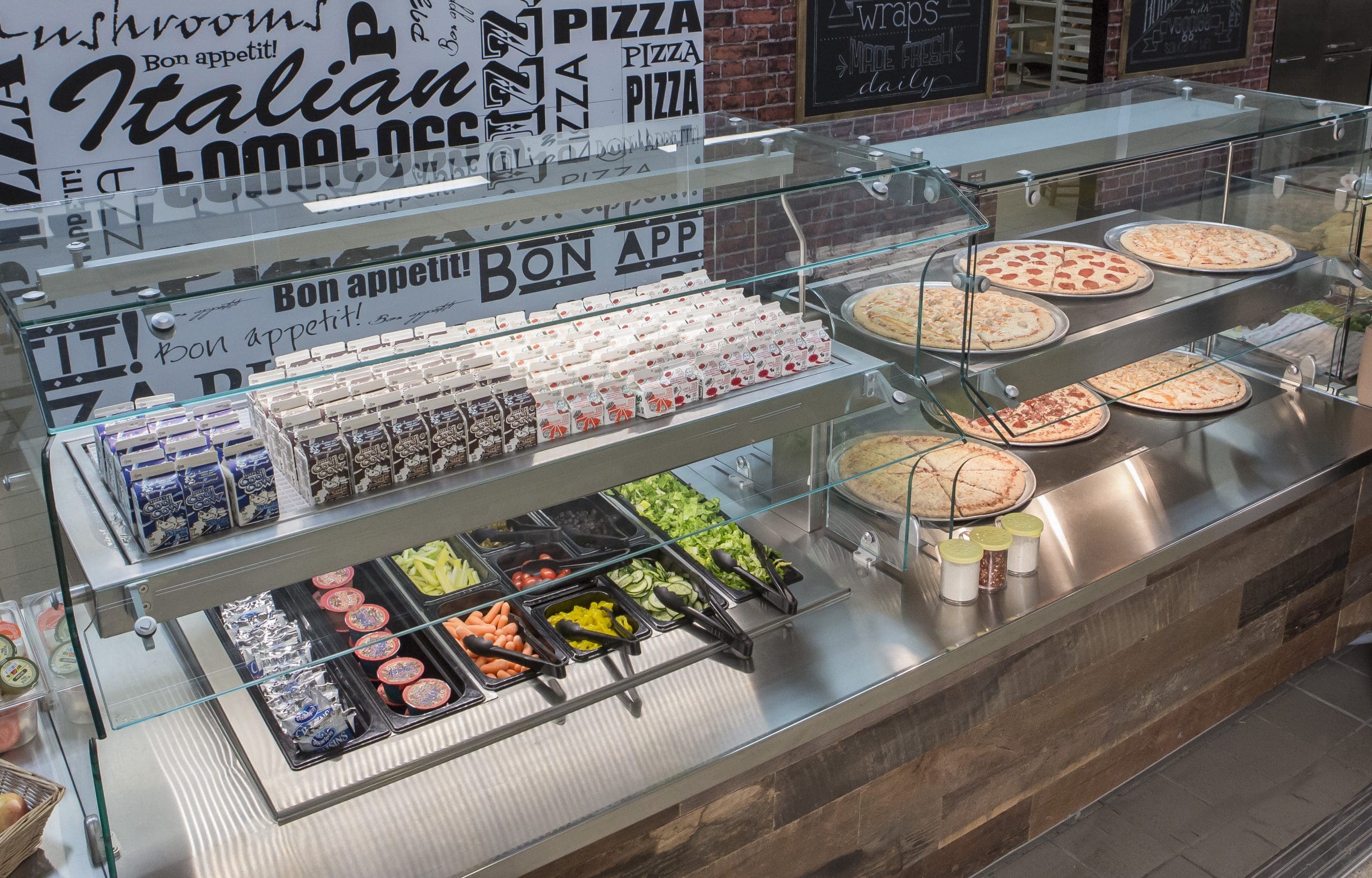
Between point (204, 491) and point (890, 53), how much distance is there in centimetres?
505

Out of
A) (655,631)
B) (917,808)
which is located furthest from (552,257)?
(917,808)

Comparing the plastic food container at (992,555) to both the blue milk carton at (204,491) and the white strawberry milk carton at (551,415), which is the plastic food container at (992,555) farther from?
the blue milk carton at (204,491)

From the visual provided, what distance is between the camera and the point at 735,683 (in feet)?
8.65

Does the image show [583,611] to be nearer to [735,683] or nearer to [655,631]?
[655,631]

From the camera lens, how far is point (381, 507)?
2.02 meters

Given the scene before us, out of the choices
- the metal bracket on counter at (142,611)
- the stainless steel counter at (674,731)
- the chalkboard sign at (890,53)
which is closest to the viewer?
the metal bracket on counter at (142,611)

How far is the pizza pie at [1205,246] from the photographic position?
10.6ft

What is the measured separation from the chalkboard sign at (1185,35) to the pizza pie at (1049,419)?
447 centimetres

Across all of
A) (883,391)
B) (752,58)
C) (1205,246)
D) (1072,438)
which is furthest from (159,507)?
(752,58)

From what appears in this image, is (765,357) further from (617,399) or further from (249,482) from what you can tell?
(249,482)

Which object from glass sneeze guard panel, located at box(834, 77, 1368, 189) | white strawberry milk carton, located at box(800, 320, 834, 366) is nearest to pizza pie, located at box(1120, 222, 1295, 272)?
glass sneeze guard panel, located at box(834, 77, 1368, 189)

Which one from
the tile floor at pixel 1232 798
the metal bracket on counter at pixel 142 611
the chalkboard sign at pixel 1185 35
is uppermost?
the chalkboard sign at pixel 1185 35

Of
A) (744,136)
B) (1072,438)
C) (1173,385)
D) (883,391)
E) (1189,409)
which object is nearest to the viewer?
(883,391)

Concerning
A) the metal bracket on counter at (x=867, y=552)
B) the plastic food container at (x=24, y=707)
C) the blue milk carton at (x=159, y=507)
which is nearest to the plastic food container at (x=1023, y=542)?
the metal bracket on counter at (x=867, y=552)
